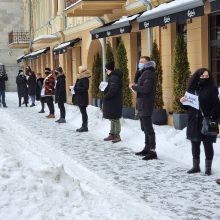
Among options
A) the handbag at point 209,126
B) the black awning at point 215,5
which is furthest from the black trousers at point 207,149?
the black awning at point 215,5

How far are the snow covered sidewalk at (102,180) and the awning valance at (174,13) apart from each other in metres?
2.26

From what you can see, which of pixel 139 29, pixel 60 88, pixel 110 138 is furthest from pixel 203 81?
pixel 60 88

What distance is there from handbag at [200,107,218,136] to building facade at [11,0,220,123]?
2582 millimetres

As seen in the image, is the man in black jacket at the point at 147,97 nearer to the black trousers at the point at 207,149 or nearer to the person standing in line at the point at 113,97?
the black trousers at the point at 207,149

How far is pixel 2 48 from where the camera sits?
149 ft

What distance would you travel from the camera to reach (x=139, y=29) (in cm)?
1261

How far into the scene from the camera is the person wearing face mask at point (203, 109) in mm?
7137

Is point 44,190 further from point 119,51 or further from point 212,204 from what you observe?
point 119,51

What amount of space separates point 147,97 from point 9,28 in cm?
3871

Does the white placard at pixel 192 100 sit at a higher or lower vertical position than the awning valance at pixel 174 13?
lower

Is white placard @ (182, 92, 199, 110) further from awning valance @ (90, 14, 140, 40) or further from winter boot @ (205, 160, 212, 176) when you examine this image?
awning valance @ (90, 14, 140, 40)

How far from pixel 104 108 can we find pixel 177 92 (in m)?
2.46

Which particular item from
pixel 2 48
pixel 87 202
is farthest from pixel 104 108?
pixel 2 48

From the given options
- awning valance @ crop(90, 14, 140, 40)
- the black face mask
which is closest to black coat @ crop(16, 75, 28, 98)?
awning valance @ crop(90, 14, 140, 40)
